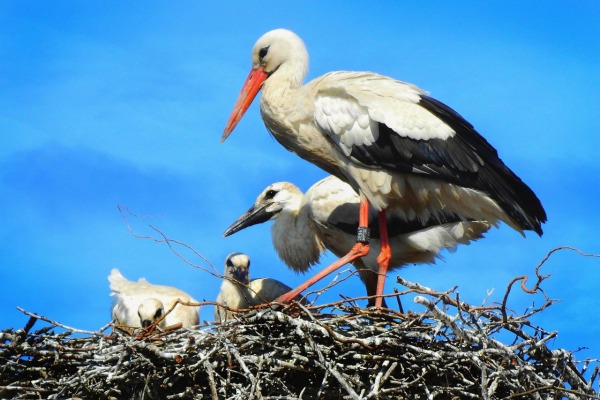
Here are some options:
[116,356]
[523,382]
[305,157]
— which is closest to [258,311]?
[116,356]

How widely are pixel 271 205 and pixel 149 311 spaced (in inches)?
71.0

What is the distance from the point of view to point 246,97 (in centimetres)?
732

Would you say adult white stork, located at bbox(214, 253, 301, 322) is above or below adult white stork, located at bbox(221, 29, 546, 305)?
below

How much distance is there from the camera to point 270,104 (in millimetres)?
6961

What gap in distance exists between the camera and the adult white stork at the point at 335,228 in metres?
7.28

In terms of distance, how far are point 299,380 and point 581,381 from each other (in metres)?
1.28

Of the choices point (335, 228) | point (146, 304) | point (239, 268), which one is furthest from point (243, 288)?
point (146, 304)

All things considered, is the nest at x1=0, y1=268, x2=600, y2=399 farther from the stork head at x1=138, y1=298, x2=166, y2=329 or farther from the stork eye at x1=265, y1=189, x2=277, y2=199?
the stork eye at x1=265, y1=189, x2=277, y2=199

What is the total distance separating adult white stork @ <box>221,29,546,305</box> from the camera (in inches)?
262

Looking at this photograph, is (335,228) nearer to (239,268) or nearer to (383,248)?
(383,248)

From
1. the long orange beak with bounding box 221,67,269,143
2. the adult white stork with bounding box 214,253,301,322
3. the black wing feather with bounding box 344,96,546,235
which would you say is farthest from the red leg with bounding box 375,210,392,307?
the long orange beak with bounding box 221,67,269,143

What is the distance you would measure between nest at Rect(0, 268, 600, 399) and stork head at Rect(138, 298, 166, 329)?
0.74 meters

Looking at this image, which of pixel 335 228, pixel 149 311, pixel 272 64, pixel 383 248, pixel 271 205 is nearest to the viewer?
pixel 149 311

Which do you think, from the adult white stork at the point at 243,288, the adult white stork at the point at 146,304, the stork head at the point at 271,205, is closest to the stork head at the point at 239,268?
the adult white stork at the point at 243,288
